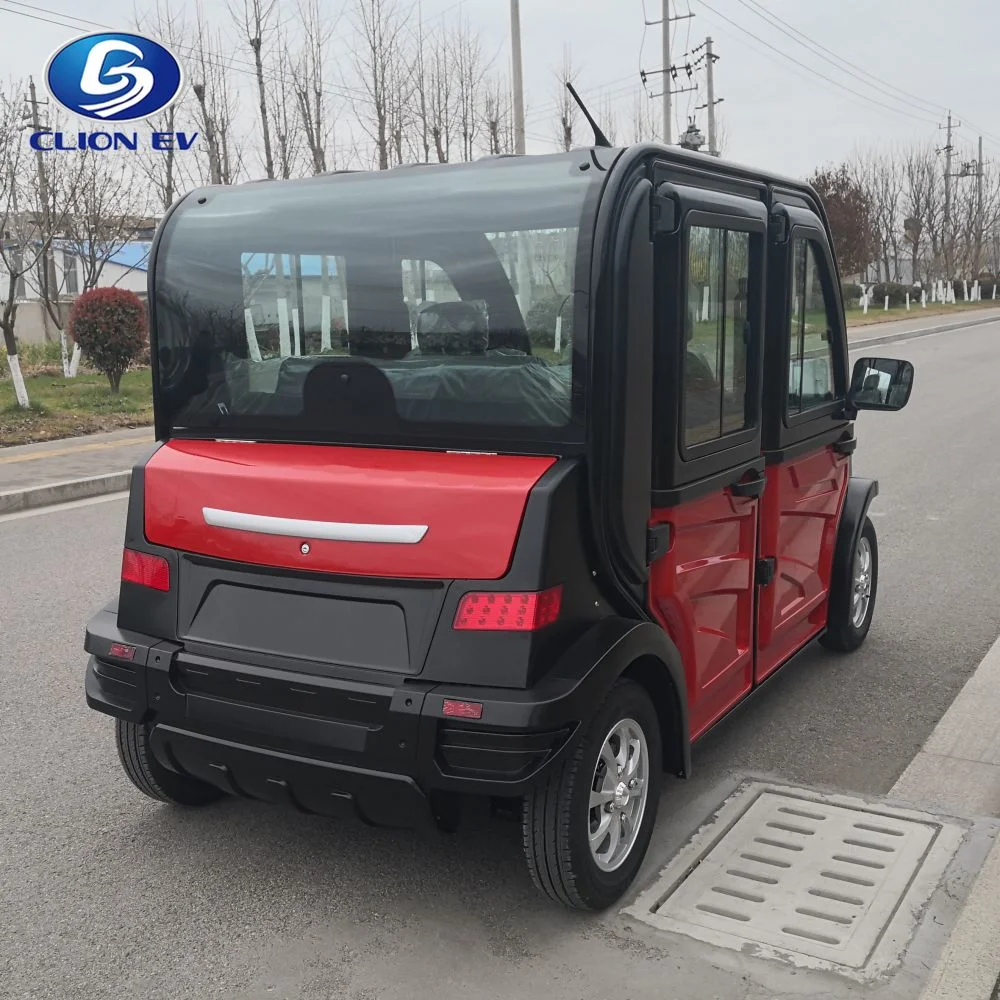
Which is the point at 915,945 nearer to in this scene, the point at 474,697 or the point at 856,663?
the point at 474,697

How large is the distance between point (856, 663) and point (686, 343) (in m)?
2.60

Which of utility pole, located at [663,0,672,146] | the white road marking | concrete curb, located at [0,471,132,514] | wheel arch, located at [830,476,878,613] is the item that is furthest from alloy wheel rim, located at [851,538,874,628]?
utility pole, located at [663,0,672,146]

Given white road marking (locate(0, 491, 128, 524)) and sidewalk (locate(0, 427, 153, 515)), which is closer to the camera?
white road marking (locate(0, 491, 128, 524))

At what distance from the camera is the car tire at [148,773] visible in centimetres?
354

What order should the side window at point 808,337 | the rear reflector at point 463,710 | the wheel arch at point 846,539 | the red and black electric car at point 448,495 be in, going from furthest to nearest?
1. the wheel arch at point 846,539
2. the side window at point 808,337
3. the red and black electric car at point 448,495
4. the rear reflector at point 463,710

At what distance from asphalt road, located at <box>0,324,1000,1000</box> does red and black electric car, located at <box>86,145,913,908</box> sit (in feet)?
0.74

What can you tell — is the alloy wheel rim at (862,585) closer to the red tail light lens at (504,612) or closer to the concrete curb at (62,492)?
the red tail light lens at (504,612)

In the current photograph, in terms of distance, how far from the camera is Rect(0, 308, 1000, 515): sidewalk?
31.4 ft

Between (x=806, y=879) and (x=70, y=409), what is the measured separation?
13.5 metres

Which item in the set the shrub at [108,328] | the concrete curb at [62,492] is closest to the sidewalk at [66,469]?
the concrete curb at [62,492]

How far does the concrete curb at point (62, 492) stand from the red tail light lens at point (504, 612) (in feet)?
23.4

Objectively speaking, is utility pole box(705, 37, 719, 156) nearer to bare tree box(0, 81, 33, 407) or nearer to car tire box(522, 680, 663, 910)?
bare tree box(0, 81, 33, 407)

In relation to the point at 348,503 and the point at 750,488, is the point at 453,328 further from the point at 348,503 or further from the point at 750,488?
the point at 750,488

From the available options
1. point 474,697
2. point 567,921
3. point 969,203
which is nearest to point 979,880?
point 567,921
